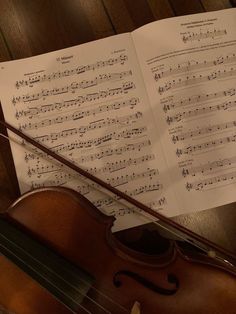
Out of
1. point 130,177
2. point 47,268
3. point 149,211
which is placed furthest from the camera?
point 130,177

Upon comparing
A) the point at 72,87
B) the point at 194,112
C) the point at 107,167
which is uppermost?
the point at 72,87

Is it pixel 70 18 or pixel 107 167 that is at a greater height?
pixel 70 18

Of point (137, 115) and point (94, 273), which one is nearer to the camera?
point (94, 273)

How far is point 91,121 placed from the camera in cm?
116

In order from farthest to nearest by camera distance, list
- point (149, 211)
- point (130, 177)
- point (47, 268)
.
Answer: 1. point (130, 177)
2. point (149, 211)
3. point (47, 268)

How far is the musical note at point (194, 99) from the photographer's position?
118cm

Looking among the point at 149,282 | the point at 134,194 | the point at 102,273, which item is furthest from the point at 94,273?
the point at 134,194

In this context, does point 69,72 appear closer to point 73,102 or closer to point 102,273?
point 73,102

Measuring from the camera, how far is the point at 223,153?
116 cm

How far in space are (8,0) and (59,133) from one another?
467 mm

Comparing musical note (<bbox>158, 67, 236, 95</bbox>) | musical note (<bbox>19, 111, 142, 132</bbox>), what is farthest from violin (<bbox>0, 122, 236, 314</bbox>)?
musical note (<bbox>158, 67, 236, 95</bbox>)

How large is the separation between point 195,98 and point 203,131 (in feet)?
0.34

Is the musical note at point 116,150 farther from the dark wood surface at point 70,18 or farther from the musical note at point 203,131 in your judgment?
the dark wood surface at point 70,18

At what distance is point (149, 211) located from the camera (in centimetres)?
103
